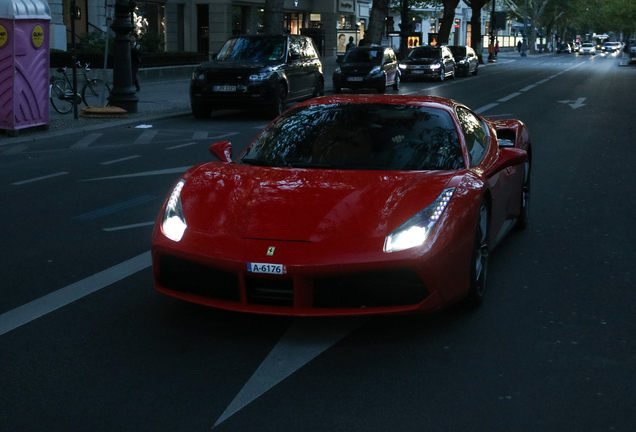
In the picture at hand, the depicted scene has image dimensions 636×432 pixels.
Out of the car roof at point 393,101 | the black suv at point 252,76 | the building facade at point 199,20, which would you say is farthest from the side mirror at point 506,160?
the building facade at point 199,20

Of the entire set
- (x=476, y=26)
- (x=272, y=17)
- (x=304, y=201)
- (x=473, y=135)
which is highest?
(x=476, y=26)

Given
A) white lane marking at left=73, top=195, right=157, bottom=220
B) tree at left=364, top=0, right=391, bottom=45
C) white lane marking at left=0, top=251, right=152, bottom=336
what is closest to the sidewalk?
white lane marking at left=73, top=195, right=157, bottom=220

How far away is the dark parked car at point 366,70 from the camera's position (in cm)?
2958

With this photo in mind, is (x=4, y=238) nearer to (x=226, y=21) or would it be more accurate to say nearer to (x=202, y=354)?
(x=202, y=354)

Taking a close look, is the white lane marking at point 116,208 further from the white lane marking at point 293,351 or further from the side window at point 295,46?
the side window at point 295,46

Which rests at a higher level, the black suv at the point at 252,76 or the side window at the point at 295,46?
the side window at the point at 295,46

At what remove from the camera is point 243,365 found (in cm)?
435

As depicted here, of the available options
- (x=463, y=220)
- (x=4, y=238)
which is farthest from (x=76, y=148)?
(x=463, y=220)

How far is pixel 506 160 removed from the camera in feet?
19.7

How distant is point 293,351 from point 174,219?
1064mm

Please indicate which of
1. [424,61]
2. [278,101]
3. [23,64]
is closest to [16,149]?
[23,64]

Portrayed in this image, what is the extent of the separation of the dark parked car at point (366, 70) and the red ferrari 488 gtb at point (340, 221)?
2376cm

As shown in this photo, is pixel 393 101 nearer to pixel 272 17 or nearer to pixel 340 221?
pixel 340 221

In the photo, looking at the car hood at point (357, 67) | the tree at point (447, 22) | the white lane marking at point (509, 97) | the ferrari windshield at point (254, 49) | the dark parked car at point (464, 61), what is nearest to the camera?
the ferrari windshield at point (254, 49)
